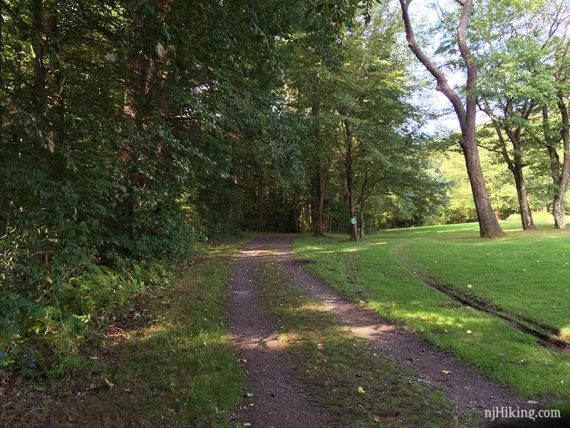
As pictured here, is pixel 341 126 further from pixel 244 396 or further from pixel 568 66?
pixel 244 396

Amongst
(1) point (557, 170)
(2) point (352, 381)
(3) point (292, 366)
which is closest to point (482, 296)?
(2) point (352, 381)

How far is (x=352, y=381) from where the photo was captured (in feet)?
17.1

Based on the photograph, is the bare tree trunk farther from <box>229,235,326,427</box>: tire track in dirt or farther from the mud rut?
<box>229,235,326,427</box>: tire track in dirt

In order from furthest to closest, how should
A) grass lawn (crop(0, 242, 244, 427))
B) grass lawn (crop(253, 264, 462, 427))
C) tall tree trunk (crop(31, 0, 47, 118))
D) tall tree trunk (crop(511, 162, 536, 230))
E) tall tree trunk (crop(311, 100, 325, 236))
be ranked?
tall tree trunk (crop(511, 162, 536, 230)) → tall tree trunk (crop(311, 100, 325, 236)) → grass lawn (crop(253, 264, 462, 427)) → grass lawn (crop(0, 242, 244, 427)) → tall tree trunk (crop(31, 0, 47, 118))

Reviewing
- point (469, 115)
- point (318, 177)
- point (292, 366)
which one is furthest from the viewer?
point (318, 177)

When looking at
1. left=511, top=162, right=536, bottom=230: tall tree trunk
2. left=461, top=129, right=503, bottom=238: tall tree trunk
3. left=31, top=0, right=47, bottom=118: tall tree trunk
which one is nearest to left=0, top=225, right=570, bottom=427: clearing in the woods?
left=31, top=0, right=47, bottom=118: tall tree trunk

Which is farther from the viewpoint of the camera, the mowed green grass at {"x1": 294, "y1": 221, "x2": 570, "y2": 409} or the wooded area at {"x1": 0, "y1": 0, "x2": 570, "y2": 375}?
the mowed green grass at {"x1": 294, "y1": 221, "x2": 570, "y2": 409}

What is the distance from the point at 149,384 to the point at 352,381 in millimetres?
2296

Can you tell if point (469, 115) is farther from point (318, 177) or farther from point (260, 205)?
point (260, 205)

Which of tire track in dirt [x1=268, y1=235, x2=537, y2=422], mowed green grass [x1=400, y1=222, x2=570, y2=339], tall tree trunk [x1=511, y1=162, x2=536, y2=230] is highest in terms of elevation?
tall tree trunk [x1=511, y1=162, x2=536, y2=230]

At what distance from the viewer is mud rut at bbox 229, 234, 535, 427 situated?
4.58 meters

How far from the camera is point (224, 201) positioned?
74.0 feet

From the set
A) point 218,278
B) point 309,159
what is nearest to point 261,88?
→ point 218,278

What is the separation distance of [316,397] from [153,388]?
5.82 feet
